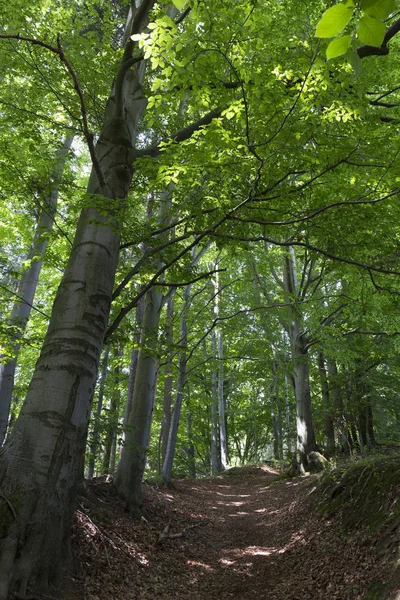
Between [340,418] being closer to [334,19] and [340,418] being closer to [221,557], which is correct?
[221,557]

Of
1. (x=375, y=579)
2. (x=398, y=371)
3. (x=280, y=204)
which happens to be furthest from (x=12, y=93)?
(x=398, y=371)

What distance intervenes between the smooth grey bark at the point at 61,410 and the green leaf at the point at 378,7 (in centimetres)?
351

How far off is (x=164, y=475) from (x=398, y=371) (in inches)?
341

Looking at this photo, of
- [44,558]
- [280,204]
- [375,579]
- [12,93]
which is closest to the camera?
[44,558]

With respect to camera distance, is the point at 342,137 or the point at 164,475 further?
the point at 164,475

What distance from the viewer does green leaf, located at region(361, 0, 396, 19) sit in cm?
111

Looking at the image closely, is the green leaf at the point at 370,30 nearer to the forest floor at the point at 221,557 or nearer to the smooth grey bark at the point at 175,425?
the forest floor at the point at 221,557

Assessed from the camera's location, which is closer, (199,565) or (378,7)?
(378,7)

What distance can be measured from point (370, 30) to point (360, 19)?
4 cm

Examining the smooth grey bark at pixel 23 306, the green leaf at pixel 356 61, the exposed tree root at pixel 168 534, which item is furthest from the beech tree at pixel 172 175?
the smooth grey bark at pixel 23 306

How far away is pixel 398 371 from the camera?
13.7 m

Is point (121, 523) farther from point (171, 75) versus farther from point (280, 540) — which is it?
point (171, 75)

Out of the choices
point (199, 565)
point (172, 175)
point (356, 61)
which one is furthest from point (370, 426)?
point (356, 61)

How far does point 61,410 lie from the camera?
3.62m
